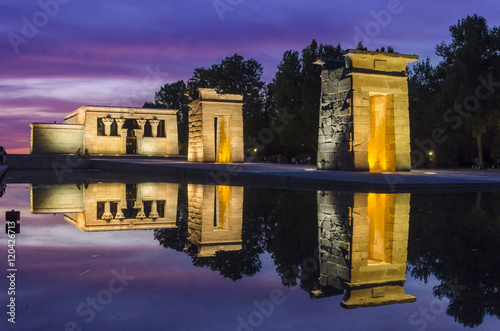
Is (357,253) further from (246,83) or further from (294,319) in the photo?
(246,83)

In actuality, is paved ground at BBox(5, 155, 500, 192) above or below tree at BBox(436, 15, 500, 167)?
below

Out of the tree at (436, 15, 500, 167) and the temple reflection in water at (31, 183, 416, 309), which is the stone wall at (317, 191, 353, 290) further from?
the tree at (436, 15, 500, 167)

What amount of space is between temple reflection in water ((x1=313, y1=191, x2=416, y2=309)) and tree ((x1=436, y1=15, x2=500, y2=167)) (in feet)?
93.9

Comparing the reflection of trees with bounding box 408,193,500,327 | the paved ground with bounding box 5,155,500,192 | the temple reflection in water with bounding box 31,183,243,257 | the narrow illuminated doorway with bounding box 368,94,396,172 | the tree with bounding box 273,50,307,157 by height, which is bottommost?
the reflection of trees with bounding box 408,193,500,327

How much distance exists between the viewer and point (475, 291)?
4.20m

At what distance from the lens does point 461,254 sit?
227 inches

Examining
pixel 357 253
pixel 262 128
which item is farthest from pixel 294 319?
pixel 262 128

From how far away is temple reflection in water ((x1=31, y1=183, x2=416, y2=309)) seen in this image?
4.51m

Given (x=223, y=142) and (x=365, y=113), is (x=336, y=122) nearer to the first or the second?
(x=365, y=113)

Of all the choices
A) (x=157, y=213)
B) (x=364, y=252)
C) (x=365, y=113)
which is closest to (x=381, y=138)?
(x=365, y=113)

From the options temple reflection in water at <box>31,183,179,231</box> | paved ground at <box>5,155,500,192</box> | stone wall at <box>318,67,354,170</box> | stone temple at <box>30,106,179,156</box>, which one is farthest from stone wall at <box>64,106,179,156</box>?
temple reflection in water at <box>31,183,179,231</box>

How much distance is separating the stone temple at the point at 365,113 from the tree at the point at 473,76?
1649 centimetres

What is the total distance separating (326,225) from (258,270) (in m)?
3.03

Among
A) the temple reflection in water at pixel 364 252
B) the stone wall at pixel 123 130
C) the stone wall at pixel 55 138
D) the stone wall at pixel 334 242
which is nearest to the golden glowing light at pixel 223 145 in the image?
the stone wall at pixel 123 130
